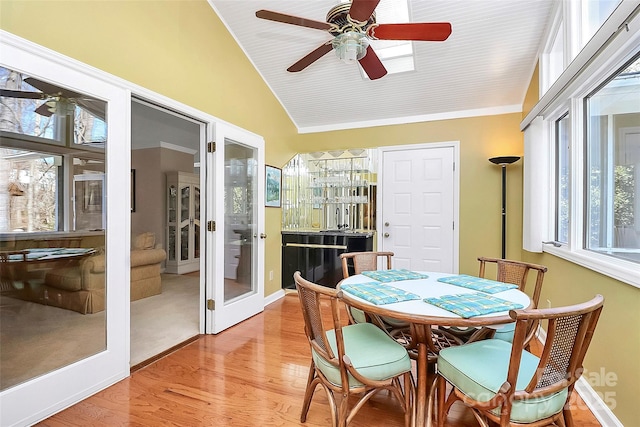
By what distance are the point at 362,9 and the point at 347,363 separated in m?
1.89

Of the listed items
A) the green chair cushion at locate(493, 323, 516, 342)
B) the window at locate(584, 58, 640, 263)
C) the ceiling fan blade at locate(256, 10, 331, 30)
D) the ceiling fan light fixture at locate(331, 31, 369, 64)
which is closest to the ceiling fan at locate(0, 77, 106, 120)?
the ceiling fan blade at locate(256, 10, 331, 30)

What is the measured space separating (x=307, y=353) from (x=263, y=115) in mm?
2942

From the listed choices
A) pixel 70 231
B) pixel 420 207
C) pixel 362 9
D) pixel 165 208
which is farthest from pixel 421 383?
pixel 165 208

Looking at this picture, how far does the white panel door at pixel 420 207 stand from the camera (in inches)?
166

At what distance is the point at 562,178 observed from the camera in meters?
2.88

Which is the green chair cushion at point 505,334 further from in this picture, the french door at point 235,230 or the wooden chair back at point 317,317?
the french door at point 235,230

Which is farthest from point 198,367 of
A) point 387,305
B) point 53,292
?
point 387,305

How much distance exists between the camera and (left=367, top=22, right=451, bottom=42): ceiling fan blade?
185 centimetres

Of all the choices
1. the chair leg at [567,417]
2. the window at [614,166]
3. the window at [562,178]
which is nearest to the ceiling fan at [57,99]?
the chair leg at [567,417]

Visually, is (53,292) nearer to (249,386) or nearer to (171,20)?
(249,386)

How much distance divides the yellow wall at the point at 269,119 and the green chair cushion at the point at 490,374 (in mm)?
641

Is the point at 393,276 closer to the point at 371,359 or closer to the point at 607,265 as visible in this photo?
the point at 371,359

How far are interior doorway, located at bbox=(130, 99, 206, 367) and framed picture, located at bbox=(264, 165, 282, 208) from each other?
112cm

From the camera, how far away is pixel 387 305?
1.57 metres
